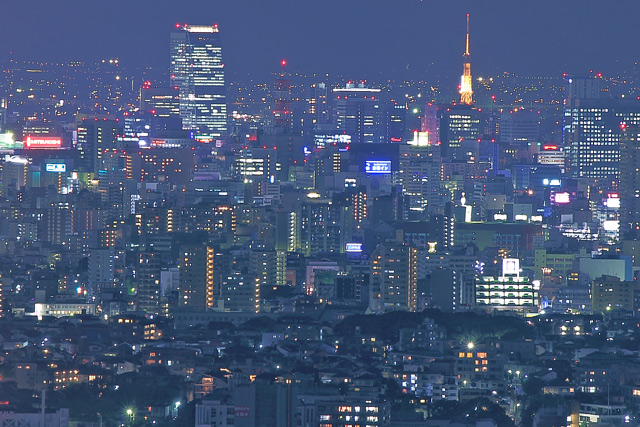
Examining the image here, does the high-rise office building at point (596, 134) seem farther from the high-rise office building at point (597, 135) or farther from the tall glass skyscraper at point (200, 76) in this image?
the tall glass skyscraper at point (200, 76)

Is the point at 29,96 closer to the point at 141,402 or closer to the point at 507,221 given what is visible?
the point at 507,221

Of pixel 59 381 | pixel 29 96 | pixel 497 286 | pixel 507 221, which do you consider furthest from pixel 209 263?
pixel 29 96

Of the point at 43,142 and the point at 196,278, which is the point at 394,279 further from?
the point at 43,142

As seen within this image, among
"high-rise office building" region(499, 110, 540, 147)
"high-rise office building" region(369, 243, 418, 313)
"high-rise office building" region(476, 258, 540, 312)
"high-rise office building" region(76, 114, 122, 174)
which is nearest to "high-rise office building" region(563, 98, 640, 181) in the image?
"high-rise office building" region(499, 110, 540, 147)

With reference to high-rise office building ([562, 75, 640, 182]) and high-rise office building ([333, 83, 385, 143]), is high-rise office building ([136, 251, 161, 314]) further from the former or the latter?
high-rise office building ([333, 83, 385, 143])

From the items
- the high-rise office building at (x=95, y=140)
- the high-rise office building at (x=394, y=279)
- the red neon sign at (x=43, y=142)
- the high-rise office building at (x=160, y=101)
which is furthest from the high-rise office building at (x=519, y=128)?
the high-rise office building at (x=394, y=279)

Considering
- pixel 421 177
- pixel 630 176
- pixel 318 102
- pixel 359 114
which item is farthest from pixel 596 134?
pixel 318 102
